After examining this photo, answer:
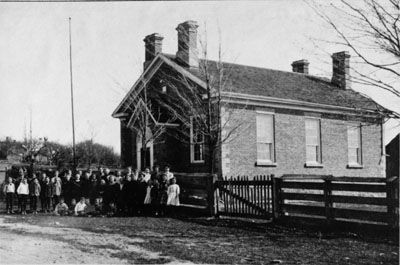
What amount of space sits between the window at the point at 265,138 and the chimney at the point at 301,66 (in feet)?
26.9

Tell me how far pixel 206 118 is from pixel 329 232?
797 cm

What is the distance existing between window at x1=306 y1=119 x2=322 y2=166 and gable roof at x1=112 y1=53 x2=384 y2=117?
104 cm

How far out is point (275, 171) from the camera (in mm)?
19578

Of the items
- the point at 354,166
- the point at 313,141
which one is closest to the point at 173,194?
the point at 313,141

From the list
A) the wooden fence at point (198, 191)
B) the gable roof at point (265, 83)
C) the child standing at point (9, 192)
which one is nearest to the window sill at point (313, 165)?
the gable roof at point (265, 83)

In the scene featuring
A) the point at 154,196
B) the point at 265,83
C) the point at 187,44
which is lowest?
the point at 154,196

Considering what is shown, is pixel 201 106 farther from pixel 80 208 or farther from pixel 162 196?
pixel 80 208

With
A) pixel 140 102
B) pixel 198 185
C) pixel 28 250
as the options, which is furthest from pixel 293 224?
pixel 140 102

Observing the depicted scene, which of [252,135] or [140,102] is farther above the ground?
[140,102]

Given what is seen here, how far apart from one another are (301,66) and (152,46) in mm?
9428

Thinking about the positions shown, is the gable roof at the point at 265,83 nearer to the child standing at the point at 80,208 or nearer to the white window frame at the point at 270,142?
A: the white window frame at the point at 270,142

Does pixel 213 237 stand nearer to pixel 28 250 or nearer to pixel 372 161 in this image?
pixel 28 250

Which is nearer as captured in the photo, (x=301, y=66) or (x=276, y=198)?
(x=276, y=198)

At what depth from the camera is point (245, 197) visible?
12.5m
